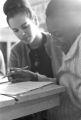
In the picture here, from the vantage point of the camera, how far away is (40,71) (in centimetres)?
133

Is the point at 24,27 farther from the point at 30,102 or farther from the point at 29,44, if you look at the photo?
the point at 30,102

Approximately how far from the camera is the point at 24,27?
1.27 meters

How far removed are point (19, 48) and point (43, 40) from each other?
16 centimetres

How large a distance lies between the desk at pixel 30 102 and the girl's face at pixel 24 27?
480 millimetres

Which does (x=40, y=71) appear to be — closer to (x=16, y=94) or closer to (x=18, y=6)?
(x=18, y=6)

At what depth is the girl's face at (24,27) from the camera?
123cm

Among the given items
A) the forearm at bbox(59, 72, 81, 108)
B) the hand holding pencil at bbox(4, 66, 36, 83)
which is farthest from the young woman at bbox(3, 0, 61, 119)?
the forearm at bbox(59, 72, 81, 108)

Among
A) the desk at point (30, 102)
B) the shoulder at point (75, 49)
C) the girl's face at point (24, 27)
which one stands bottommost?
the desk at point (30, 102)

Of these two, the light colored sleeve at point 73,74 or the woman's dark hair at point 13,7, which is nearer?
the light colored sleeve at point 73,74

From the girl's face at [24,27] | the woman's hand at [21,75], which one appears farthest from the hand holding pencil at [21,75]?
the girl's face at [24,27]

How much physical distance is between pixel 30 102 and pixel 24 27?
585mm

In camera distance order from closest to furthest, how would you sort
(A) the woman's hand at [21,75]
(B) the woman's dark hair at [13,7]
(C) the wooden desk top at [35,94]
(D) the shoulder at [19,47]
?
(C) the wooden desk top at [35,94] → (A) the woman's hand at [21,75] → (B) the woman's dark hair at [13,7] → (D) the shoulder at [19,47]

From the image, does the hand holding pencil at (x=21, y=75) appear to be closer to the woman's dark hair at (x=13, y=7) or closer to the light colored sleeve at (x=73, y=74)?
the light colored sleeve at (x=73, y=74)

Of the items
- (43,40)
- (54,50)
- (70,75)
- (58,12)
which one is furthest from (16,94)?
(43,40)
